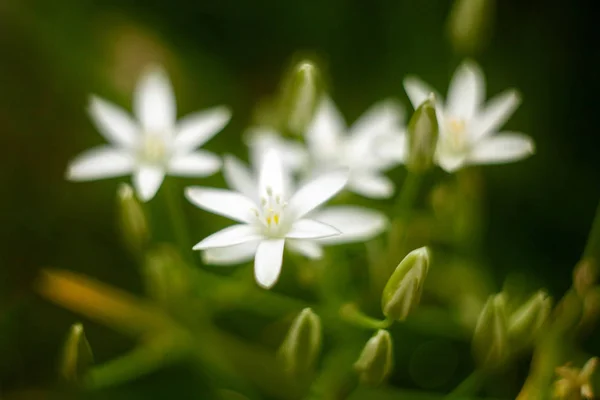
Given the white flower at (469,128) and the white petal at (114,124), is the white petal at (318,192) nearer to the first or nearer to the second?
the white flower at (469,128)

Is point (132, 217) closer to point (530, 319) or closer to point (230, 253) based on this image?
point (230, 253)

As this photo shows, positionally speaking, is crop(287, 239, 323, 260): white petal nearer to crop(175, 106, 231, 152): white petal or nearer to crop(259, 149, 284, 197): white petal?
crop(259, 149, 284, 197): white petal

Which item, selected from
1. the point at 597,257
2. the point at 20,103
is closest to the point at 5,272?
the point at 20,103

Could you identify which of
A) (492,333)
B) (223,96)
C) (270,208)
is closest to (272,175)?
(270,208)

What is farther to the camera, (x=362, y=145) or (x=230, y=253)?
(x=362, y=145)

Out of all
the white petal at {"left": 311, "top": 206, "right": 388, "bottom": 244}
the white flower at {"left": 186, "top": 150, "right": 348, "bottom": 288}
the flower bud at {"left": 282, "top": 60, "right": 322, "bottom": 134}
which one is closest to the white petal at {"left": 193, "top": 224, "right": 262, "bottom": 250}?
the white flower at {"left": 186, "top": 150, "right": 348, "bottom": 288}

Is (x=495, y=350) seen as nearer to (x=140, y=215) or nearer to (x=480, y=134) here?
(x=480, y=134)
